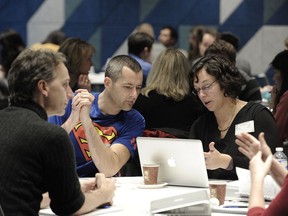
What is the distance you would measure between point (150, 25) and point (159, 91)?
16.1 ft

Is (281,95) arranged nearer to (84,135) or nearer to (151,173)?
(84,135)

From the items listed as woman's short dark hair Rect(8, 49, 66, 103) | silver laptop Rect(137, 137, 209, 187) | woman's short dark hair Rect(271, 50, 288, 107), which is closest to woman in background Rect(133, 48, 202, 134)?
woman's short dark hair Rect(271, 50, 288, 107)

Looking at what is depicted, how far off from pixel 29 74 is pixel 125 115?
156 cm

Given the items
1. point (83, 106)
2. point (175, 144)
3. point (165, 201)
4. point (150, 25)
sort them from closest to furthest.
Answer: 1. point (165, 201)
2. point (175, 144)
3. point (83, 106)
4. point (150, 25)

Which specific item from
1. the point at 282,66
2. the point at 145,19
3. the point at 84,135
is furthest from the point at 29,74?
the point at 145,19

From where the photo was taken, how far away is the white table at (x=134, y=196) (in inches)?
126

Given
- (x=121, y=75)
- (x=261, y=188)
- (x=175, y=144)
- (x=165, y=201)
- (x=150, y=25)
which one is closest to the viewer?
(x=261, y=188)

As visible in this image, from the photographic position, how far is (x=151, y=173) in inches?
149

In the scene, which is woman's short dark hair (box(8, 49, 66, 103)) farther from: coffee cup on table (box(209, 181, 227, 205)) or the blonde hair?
the blonde hair

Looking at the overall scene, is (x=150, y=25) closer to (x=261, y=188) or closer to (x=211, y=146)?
(x=211, y=146)

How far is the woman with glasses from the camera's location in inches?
165

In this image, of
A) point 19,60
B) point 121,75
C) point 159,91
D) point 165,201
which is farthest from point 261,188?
point 159,91

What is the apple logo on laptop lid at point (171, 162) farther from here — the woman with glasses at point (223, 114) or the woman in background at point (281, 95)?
the woman in background at point (281, 95)

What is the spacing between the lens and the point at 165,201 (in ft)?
9.36
